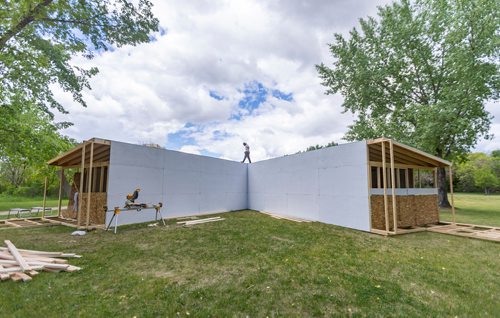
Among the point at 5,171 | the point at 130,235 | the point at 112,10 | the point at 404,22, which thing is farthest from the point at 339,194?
the point at 5,171

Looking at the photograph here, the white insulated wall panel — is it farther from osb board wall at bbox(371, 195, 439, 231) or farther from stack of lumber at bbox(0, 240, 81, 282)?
osb board wall at bbox(371, 195, 439, 231)

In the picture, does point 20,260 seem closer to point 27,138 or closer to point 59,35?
point 59,35

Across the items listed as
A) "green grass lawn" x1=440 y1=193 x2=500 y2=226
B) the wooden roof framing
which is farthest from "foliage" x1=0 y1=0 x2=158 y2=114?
"green grass lawn" x1=440 y1=193 x2=500 y2=226

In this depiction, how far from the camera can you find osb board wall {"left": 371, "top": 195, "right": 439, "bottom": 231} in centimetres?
691

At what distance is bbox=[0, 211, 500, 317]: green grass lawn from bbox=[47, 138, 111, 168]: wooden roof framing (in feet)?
9.40

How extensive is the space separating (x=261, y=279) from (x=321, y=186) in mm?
5907

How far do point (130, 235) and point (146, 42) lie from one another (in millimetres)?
5937

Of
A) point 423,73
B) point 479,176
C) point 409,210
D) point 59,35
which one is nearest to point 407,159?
point 409,210

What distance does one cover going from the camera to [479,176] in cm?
3247

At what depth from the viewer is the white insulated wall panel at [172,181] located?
7664 millimetres

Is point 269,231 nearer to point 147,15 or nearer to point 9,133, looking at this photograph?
point 147,15

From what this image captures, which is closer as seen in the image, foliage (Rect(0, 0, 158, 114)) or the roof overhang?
foliage (Rect(0, 0, 158, 114))

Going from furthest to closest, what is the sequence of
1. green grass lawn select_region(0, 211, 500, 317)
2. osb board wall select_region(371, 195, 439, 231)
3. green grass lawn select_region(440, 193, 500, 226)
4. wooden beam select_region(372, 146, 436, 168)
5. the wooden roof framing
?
green grass lawn select_region(440, 193, 500, 226)
wooden beam select_region(372, 146, 436, 168)
the wooden roof framing
osb board wall select_region(371, 195, 439, 231)
green grass lawn select_region(0, 211, 500, 317)

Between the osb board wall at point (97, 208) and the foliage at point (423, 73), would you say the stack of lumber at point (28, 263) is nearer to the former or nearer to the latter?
the osb board wall at point (97, 208)
